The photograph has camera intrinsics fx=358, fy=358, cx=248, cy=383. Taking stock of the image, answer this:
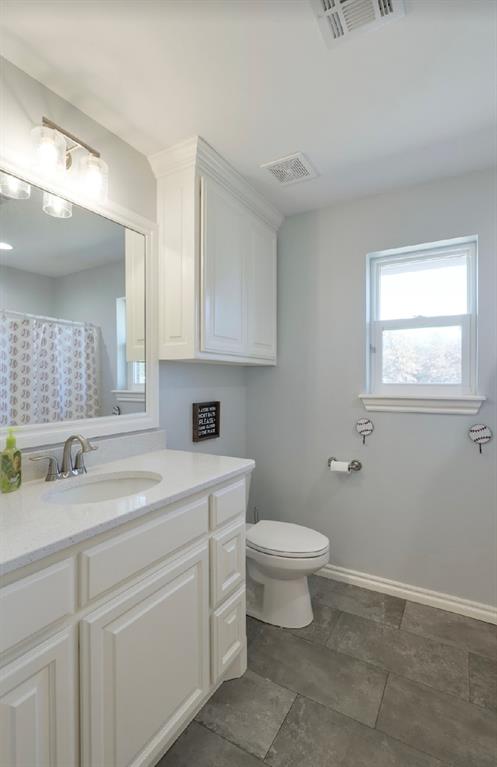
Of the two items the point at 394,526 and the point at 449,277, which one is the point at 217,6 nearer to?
the point at 449,277

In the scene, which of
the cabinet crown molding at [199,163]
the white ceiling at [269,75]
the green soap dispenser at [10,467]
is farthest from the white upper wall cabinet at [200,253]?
the green soap dispenser at [10,467]

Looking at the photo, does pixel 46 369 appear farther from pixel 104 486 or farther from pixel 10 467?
pixel 104 486

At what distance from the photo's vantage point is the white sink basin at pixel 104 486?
1.26 m

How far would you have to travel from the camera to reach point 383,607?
1.96m

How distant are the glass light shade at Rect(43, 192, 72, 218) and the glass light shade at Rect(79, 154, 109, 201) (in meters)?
0.10

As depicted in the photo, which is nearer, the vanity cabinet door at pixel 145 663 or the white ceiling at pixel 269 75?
the vanity cabinet door at pixel 145 663

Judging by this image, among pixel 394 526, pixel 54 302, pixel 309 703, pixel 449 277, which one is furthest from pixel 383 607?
pixel 54 302

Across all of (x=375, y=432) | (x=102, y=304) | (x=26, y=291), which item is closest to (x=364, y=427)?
(x=375, y=432)

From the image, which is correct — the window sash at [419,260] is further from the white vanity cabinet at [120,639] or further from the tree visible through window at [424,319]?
the white vanity cabinet at [120,639]

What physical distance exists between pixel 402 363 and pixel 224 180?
1416 millimetres

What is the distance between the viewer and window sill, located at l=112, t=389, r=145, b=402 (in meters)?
1.62

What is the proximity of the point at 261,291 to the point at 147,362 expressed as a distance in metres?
0.87

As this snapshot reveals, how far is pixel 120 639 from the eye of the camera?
936mm

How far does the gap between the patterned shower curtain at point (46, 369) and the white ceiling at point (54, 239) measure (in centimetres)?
20
